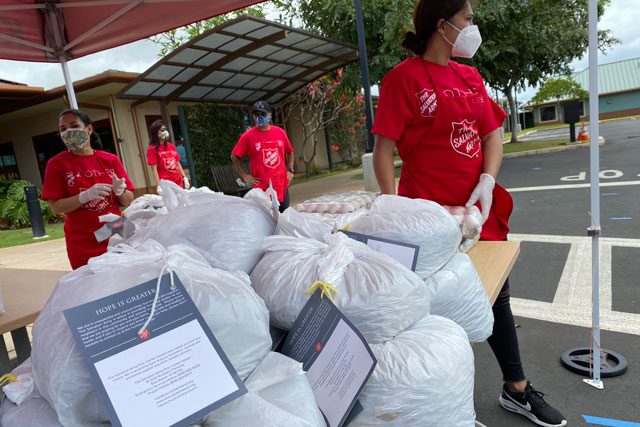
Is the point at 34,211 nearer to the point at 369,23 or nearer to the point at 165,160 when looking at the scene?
the point at 165,160

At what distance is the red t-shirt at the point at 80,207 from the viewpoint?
2.74 metres

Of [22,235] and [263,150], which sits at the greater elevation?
[263,150]

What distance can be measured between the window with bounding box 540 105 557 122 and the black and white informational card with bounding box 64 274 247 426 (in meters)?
61.7

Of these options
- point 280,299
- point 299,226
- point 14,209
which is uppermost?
point 299,226

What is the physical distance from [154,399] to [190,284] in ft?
0.66

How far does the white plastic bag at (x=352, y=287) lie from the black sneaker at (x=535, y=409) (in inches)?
50.9

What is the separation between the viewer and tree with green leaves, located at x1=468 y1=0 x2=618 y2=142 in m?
11.2

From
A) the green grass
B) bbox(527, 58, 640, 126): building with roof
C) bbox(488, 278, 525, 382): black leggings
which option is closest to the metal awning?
the green grass

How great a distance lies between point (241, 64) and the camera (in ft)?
28.4

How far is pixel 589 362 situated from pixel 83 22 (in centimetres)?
416

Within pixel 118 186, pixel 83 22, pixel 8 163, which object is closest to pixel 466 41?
pixel 118 186

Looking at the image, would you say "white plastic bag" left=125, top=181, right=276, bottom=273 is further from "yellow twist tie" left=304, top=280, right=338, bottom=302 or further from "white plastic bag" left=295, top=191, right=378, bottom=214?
"white plastic bag" left=295, top=191, right=378, bottom=214

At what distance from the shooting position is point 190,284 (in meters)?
0.80

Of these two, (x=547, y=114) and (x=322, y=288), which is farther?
(x=547, y=114)
